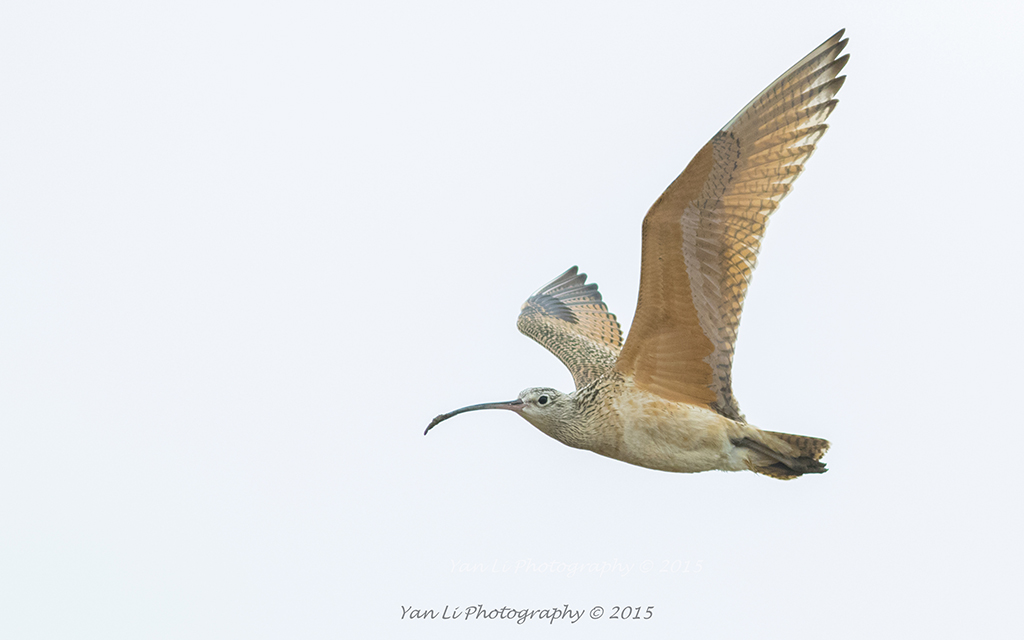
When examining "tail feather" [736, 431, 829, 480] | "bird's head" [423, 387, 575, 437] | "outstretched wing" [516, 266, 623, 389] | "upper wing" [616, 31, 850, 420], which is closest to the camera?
"upper wing" [616, 31, 850, 420]

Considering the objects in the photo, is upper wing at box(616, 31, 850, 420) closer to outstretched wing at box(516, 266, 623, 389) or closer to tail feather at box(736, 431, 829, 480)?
tail feather at box(736, 431, 829, 480)

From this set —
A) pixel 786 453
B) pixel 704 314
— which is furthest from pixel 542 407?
pixel 786 453

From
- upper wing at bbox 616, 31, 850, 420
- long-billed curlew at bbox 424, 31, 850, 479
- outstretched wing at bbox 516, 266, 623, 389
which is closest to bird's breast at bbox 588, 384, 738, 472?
long-billed curlew at bbox 424, 31, 850, 479

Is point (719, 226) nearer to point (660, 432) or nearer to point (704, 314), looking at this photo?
point (704, 314)

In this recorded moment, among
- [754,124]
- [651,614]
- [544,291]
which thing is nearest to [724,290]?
[754,124]

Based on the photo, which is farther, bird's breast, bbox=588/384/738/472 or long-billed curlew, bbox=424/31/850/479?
bird's breast, bbox=588/384/738/472

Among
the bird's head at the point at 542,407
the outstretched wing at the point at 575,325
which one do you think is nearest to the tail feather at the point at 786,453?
the bird's head at the point at 542,407
